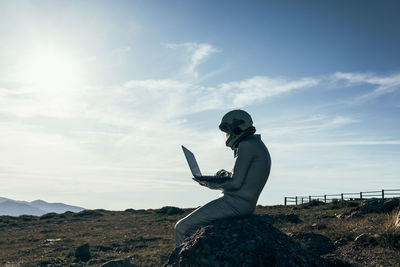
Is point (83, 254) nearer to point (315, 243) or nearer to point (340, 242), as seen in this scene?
point (315, 243)

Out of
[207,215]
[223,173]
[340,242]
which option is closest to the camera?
[207,215]

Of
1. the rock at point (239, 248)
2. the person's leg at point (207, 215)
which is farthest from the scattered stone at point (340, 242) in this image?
the person's leg at point (207, 215)

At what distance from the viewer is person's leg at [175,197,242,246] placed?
601 cm

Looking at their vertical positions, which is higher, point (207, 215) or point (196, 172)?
point (196, 172)

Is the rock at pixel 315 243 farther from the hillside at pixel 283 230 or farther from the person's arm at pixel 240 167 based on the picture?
the person's arm at pixel 240 167

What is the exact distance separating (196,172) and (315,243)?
6.66m

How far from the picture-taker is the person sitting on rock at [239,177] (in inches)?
230

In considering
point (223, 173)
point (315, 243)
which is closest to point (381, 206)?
point (315, 243)

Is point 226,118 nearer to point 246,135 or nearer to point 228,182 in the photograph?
point 246,135

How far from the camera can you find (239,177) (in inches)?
228

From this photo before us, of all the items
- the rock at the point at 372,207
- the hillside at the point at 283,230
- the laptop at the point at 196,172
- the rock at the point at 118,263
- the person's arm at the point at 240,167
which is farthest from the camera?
the rock at the point at 372,207

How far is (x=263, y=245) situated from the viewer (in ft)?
17.5

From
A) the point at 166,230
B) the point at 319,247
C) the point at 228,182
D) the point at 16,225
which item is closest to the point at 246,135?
the point at 228,182

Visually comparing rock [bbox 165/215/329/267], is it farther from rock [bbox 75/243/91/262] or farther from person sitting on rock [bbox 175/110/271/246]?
rock [bbox 75/243/91/262]
